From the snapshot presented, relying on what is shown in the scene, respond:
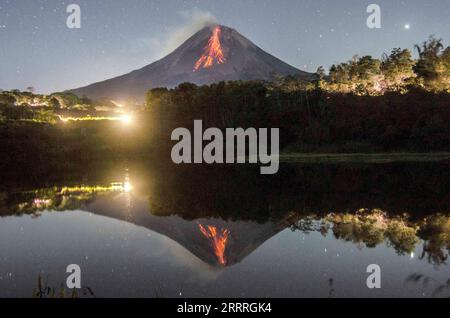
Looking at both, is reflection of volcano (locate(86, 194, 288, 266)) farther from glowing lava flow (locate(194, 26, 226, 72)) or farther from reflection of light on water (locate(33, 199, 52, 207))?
glowing lava flow (locate(194, 26, 226, 72))

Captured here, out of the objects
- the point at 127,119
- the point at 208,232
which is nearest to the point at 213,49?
the point at 127,119

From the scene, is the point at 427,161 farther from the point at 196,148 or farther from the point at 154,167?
the point at 196,148

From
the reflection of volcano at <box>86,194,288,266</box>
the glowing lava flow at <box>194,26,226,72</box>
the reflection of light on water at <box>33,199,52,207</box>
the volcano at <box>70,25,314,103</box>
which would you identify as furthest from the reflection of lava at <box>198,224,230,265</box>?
the glowing lava flow at <box>194,26,226,72</box>

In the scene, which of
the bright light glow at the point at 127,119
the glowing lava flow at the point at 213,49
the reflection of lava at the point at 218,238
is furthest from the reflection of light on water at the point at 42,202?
the glowing lava flow at the point at 213,49

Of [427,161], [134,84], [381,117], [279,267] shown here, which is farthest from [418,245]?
[134,84]

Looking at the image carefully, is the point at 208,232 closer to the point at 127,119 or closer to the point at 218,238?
the point at 218,238

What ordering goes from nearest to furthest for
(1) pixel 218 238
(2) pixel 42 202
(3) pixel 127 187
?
(1) pixel 218 238, (2) pixel 42 202, (3) pixel 127 187
